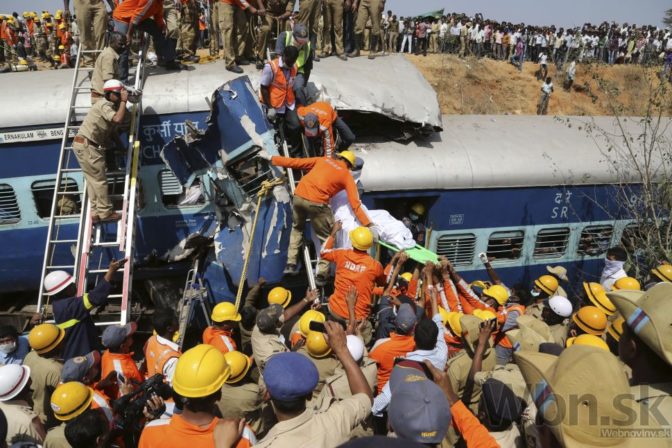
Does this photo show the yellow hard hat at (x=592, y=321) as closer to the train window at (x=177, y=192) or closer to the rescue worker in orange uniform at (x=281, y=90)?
the rescue worker in orange uniform at (x=281, y=90)

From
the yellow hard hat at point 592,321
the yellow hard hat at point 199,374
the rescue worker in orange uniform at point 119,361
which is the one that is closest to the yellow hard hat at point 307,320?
the rescue worker in orange uniform at point 119,361

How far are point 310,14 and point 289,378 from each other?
8.53 metres

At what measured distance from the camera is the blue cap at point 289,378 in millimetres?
2406

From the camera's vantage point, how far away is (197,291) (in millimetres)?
6535

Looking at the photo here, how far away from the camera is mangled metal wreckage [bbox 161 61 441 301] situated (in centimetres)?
627

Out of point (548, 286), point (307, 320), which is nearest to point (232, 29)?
point (307, 320)

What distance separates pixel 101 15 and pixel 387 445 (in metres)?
8.56

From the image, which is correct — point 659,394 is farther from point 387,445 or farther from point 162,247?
point 162,247

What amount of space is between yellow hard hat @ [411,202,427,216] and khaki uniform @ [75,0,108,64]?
5843mm

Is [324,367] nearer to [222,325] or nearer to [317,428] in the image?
[222,325]

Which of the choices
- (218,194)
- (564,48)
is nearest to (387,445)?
(218,194)

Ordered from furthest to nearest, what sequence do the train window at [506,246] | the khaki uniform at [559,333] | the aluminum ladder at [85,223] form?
the train window at [506,246] < the aluminum ladder at [85,223] < the khaki uniform at [559,333]

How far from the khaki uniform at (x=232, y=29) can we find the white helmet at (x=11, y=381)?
5.61 meters

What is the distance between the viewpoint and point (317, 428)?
7.86 ft
